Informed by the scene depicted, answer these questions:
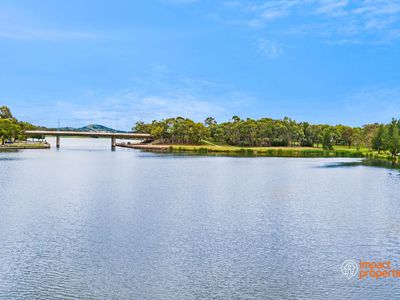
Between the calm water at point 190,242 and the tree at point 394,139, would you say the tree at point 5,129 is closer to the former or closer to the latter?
the calm water at point 190,242

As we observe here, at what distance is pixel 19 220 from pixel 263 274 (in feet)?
70.6

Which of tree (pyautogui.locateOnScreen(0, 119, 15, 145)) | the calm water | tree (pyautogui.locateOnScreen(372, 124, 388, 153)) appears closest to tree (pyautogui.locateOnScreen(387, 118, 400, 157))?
tree (pyautogui.locateOnScreen(372, 124, 388, 153))

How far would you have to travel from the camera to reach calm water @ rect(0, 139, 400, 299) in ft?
69.1

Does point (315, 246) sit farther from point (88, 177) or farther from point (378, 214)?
point (88, 177)

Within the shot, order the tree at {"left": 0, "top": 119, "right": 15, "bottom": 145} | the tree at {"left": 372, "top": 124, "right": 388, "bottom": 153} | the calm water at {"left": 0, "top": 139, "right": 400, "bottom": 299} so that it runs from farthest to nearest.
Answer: the tree at {"left": 0, "top": 119, "right": 15, "bottom": 145} < the tree at {"left": 372, "top": 124, "right": 388, "bottom": 153} < the calm water at {"left": 0, "top": 139, "right": 400, "bottom": 299}

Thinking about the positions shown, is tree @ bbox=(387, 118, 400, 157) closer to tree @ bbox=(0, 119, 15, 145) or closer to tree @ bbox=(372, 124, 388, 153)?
tree @ bbox=(372, 124, 388, 153)

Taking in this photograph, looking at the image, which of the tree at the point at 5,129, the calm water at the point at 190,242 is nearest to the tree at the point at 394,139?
the calm water at the point at 190,242

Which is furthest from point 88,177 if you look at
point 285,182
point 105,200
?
point 285,182

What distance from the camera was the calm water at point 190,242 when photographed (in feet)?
69.1

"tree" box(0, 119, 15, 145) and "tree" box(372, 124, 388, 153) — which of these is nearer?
"tree" box(372, 124, 388, 153)

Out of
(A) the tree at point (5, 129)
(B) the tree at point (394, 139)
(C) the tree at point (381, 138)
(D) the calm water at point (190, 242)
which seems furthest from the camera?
(A) the tree at point (5, 129)

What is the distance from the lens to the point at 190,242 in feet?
95.0

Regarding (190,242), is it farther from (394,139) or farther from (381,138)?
(381,138)

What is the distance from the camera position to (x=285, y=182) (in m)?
67.4
